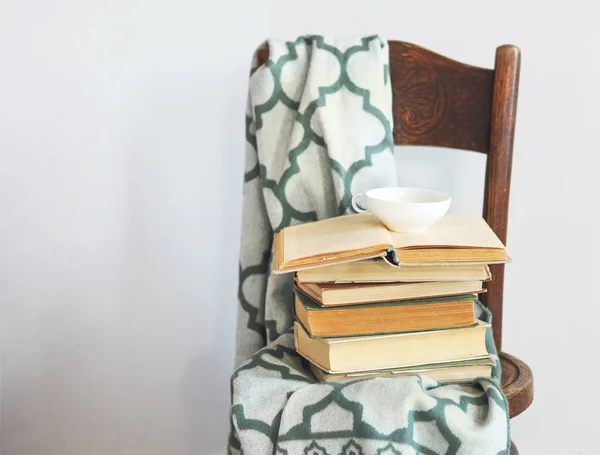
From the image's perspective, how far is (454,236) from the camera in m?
0.63

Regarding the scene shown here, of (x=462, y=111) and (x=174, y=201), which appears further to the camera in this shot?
(x=174, y=201)

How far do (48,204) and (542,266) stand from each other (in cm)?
86

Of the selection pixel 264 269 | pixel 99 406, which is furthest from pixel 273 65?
pixel 99 406

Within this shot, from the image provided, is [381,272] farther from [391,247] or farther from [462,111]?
[462,111]

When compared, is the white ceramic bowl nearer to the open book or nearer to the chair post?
the open book

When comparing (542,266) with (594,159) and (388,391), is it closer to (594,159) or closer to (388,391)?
(594,159)

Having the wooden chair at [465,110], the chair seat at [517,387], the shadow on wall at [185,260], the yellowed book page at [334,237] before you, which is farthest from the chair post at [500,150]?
the shadow on wall at [185,260]

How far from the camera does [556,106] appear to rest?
994 mm

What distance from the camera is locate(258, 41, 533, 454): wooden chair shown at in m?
0.81

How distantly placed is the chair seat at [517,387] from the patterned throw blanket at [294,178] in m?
0.08

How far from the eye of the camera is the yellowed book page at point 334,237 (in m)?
0.60

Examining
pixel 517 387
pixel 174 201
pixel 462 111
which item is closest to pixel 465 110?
pixel 462 111

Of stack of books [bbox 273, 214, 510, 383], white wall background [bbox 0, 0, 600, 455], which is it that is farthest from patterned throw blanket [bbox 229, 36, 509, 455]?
white wall background [bbox 0, 0, 600, 455]

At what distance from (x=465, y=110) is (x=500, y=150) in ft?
0.24
